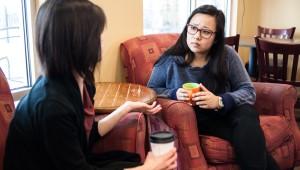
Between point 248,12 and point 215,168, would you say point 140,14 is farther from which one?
point 248,12

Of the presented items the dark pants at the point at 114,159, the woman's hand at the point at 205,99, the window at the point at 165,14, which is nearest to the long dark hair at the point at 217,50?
the woman's hand at the point at 205,99

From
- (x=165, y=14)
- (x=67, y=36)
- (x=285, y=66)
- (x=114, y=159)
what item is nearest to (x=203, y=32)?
(x=114, y=159)

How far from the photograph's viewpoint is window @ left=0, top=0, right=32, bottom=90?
208 centimetres

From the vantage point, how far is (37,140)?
44.2 inches

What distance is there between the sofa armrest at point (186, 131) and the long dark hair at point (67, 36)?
75cm

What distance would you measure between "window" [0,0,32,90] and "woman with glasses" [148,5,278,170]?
0.73m

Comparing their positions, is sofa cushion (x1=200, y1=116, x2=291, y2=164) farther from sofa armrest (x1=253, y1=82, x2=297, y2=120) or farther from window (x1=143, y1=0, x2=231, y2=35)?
window (x1=143, y1=0, x2=231, y2=35)

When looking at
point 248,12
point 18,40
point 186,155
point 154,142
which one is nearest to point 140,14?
point 18,40

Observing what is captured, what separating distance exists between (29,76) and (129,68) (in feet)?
2.03

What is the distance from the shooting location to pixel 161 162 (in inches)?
48.6

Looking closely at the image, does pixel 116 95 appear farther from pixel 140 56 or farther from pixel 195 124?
pixel 140 56

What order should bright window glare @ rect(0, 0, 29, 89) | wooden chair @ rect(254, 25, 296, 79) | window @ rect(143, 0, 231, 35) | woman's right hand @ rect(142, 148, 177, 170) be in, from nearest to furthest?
woman's right hand @ rect(142, 148, 177, 170)
bright window glare @ rect(0, 0, 29, 89)
window @ rect(143, 0, 231, 35)
wooden chair @ rect(254, 25, 296, 79)

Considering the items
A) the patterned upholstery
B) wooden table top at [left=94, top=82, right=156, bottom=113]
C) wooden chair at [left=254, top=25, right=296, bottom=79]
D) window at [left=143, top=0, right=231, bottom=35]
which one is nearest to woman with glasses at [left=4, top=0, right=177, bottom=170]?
the patterned upholstery

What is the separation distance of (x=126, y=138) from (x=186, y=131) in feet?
1.30
